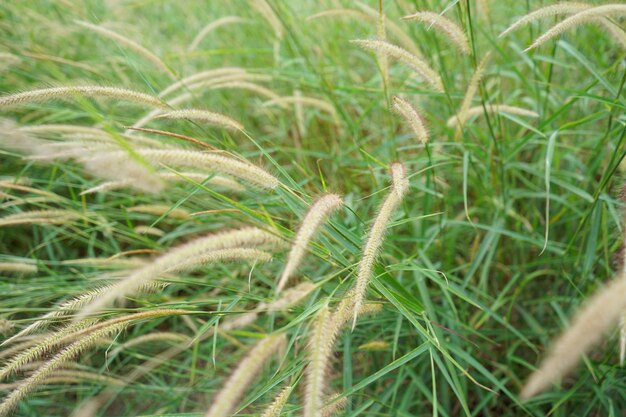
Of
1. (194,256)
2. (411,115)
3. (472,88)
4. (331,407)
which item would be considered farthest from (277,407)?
(472,88)

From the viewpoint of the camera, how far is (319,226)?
1.15 metres

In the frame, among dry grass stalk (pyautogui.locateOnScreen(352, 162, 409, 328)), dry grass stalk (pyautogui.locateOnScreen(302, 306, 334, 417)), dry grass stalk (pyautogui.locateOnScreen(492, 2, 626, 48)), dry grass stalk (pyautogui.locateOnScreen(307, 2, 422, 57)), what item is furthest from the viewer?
dry grass stalk (pyautogui.locateOnScreen(307, 2, 422, 57))

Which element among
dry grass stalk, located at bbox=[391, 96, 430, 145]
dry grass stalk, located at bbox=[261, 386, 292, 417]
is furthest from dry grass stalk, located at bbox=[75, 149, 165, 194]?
dry grass stalk, located at bbox=[391, 96, 430, 145]

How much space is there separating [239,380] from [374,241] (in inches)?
18.1

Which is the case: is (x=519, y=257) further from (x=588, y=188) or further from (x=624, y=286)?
(x=624, y=286)

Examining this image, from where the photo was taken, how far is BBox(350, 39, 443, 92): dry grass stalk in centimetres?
152

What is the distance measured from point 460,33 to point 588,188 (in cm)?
118

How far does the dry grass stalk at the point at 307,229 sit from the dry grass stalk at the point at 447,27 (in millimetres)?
710

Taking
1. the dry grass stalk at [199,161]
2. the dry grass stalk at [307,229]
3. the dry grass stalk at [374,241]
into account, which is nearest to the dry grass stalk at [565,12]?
the dry grass stalk at [374,241]

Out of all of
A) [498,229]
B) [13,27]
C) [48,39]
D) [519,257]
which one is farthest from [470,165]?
[48,39]

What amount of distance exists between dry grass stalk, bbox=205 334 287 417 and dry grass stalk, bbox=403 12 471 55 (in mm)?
1113

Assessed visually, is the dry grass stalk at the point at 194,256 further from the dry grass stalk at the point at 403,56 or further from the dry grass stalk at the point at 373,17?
the dry grass stalk at the point at 373,17

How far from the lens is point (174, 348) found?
2.31 m

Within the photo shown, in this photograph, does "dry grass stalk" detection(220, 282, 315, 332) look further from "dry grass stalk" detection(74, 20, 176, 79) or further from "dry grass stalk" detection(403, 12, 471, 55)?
"dry grass stalk" detection(74, 20, 176, 79)
